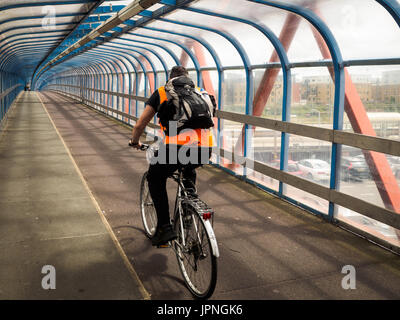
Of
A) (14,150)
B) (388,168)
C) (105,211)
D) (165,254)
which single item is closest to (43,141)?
(14,150)

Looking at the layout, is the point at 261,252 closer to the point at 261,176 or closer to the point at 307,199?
the point at 307,199

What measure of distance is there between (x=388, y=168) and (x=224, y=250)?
1.98 metres

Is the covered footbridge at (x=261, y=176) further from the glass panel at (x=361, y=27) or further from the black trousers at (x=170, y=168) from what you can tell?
the black trousers at (x=170, y=168)

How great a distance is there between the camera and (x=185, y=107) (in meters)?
3.45

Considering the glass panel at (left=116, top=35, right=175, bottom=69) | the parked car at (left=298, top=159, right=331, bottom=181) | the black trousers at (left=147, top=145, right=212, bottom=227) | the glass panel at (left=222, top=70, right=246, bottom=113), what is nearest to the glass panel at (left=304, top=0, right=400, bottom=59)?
the parked car at (left=298, top=159, right=331, bottom=181)

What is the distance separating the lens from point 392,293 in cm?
355

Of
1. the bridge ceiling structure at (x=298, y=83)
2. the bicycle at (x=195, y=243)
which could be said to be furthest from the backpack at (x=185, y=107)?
the bridge ceiling structure at (x=298, y=83)

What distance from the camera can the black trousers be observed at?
3652mm

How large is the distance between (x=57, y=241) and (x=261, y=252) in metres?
2.11

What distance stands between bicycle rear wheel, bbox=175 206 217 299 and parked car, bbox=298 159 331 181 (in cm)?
256

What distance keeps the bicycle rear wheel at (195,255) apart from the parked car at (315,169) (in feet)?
8.39

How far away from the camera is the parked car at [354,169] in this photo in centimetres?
497

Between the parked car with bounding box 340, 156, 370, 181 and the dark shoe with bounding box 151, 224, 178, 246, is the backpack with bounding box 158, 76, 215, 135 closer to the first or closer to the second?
the dark shoe with bounding box 151, 224, 178, 246
